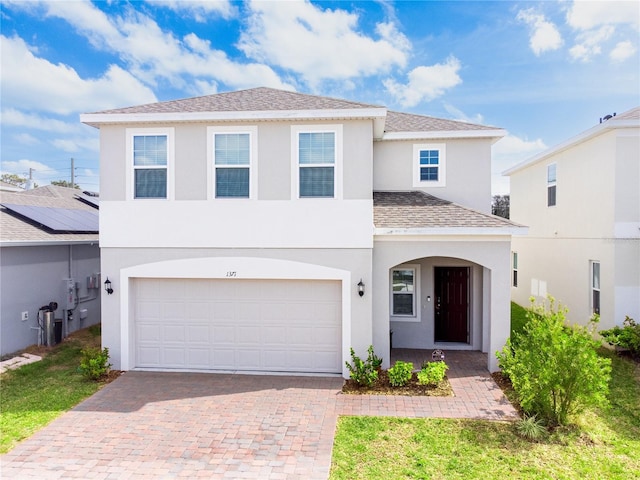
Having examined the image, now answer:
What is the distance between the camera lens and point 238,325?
9281mm

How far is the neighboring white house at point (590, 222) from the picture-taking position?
10.6 meters

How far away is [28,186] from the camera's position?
24094mm

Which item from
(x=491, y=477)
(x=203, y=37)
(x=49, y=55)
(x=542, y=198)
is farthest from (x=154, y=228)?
(x=542, y=198)

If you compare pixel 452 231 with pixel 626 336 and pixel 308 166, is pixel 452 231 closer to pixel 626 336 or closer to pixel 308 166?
pixel 308 166

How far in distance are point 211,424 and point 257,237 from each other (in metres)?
4.09

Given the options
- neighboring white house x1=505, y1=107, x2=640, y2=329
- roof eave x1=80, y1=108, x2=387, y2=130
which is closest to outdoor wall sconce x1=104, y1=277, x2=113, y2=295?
roof eave x1=80, y1=108, x2=387, y2=130

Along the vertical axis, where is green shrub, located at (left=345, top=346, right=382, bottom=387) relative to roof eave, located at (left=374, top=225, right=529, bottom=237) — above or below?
below

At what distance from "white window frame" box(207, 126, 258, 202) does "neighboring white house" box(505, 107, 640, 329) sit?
32.9 feet

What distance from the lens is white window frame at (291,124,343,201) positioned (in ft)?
28.8

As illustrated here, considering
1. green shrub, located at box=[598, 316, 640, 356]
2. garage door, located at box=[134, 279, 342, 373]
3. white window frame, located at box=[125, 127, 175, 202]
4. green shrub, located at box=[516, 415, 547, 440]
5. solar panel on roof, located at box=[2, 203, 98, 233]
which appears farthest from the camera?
solar panel on roof, located at box=[2, 203, 98, 233]

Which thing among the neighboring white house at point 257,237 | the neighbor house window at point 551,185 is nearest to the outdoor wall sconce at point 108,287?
the neighboring white house at point 257,237

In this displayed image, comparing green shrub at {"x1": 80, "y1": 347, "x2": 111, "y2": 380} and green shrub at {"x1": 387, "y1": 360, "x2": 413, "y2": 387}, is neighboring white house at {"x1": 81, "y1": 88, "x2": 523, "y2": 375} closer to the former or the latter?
green shrub at {"x1": 80, "y1": 347, "x2": 111, "y2": 380}

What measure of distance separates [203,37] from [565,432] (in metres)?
16.3

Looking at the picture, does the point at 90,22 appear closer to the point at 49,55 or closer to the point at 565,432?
the point at 49,55
